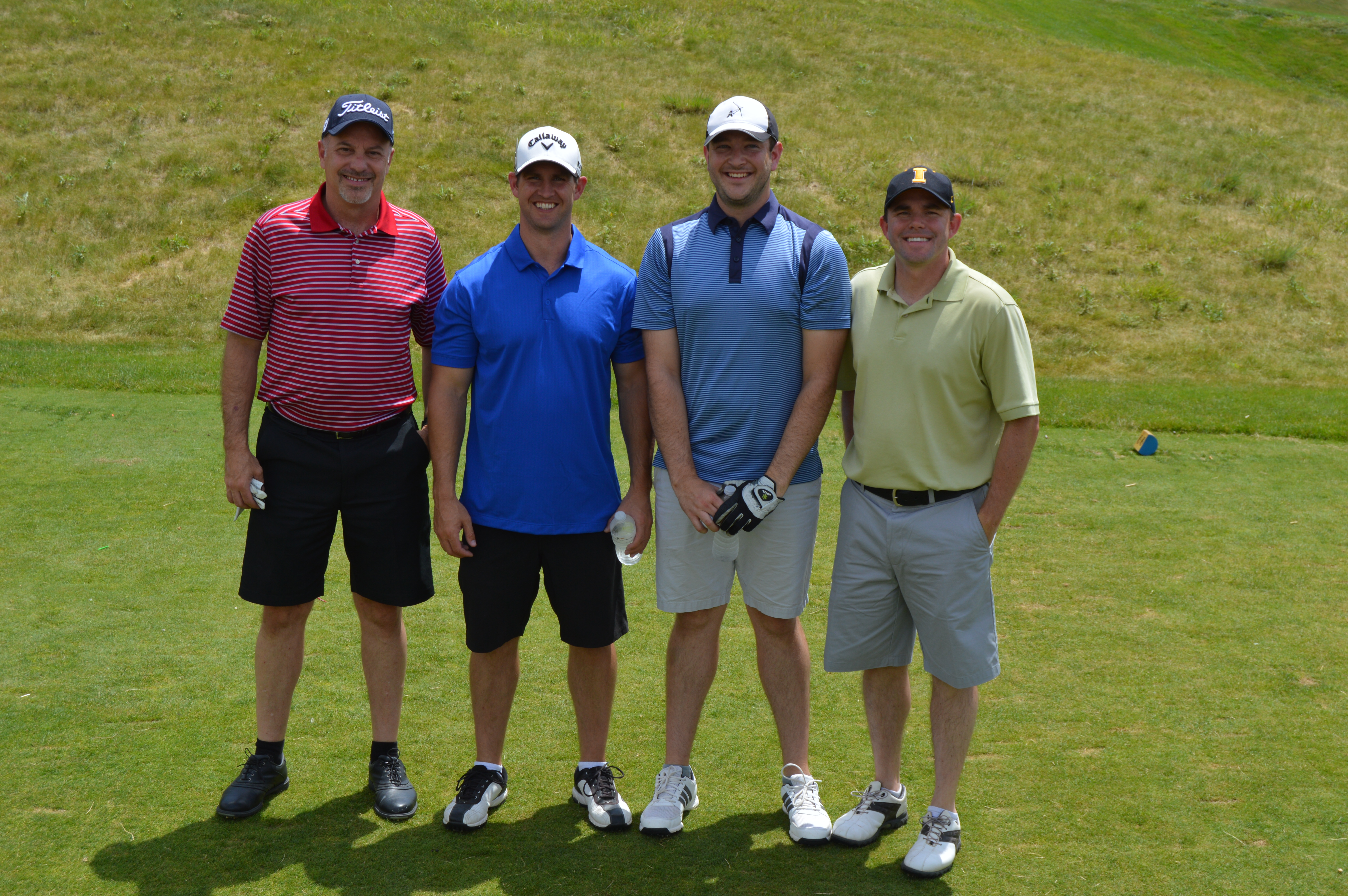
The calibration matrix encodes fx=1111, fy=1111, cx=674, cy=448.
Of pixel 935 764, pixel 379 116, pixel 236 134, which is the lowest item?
pixel 935 764

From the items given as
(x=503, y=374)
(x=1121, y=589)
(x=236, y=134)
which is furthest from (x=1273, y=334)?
(x=236, y=134)

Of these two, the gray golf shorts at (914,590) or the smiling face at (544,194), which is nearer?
the gray golf shorts at (914,590)

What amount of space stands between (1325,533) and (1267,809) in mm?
3734

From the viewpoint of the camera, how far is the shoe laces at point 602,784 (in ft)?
11.7

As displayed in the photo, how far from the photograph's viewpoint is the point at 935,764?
3.57 m

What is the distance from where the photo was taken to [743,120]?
11.3 ft

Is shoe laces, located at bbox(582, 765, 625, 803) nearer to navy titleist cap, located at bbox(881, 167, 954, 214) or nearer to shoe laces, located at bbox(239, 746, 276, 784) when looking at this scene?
shoe laces, located at bbox(239, 746, 276, 784)

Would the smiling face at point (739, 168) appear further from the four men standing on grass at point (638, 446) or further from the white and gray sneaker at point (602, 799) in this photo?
the white and gray sneaker at point (602, 799)

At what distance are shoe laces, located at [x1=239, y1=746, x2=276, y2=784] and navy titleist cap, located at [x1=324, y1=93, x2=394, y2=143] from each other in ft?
6.72

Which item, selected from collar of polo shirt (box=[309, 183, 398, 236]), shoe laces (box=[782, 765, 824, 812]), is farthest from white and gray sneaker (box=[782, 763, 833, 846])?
collar of polo shirt (box=[309, 183, 398, 236])

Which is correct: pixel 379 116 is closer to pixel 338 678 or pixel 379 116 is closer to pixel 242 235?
pixel 338 678

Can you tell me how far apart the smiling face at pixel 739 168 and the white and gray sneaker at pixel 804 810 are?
6.07 feet

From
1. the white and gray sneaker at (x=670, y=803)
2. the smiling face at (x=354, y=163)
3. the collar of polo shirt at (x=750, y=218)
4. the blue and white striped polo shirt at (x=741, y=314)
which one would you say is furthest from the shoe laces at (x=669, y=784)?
the smiling face at (x=354, y=163)

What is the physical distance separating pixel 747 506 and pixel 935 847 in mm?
1156
